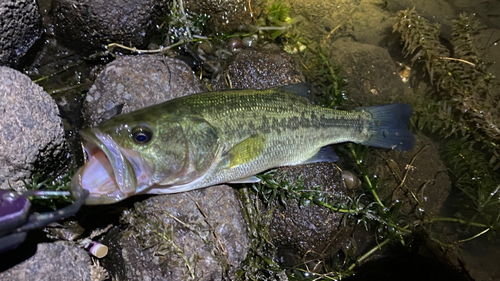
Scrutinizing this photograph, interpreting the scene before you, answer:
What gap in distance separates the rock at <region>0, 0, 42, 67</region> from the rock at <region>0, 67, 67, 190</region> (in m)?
0.75

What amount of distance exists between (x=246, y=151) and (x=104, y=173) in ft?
4.58

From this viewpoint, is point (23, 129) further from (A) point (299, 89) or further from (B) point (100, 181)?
(A) point (299, 89)

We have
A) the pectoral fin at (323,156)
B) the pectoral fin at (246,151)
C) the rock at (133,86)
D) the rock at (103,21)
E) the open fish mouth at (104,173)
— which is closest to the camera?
the open fish mouth at (104,173)

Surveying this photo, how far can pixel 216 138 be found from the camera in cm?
328

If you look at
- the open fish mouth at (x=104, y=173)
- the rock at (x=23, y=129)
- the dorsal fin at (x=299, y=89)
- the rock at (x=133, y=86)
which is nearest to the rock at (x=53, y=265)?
the rock at (x=23, y=129)

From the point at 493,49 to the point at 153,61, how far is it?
5797 millimetres

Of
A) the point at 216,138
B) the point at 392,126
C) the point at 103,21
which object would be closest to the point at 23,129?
the point at 103,21

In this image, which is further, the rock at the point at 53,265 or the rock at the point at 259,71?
the rock at the point at 259,71

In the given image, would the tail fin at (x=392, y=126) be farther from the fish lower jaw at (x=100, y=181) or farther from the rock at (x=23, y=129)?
the rock at (x=23, y=129)

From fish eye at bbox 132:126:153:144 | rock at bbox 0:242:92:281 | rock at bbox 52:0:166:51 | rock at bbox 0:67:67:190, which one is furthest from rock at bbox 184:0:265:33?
rock at bbox 0:242:92:281

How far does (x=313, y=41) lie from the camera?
543cm

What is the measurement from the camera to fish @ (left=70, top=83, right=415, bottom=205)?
2.85 metres

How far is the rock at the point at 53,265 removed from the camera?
10.1 ft

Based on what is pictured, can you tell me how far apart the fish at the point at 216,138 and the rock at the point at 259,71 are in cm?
74
